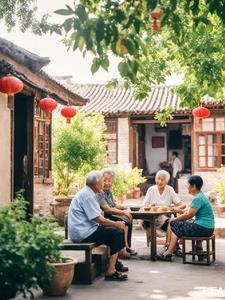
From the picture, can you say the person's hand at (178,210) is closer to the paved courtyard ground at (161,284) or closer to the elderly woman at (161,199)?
the elderly woman at (161,199)

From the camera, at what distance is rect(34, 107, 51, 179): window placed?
1266 cm

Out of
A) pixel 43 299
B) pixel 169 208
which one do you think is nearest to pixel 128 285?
pixel 43 299

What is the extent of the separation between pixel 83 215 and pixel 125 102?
50.0 ft

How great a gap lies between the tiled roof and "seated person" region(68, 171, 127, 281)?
12.7 metres

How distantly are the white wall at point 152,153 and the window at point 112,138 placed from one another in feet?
6.27

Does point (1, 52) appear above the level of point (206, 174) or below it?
above

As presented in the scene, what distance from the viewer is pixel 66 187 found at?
13484mm

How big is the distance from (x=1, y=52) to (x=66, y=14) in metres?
4.14

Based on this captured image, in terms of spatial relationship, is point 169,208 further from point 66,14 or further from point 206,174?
point 206,174

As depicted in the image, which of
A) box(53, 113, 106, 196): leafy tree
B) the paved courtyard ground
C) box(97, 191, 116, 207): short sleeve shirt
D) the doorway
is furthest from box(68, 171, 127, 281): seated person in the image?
box(53, 113, 106, 196): leafy tree

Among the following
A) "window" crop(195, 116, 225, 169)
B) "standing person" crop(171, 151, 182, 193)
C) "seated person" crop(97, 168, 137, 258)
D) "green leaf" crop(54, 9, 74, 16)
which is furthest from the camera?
"standing person" crop(171, 151, 182, 193)

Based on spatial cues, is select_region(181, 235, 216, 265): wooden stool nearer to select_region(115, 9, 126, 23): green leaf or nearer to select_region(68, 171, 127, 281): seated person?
select_region(68, 171, 127, 281): seated person

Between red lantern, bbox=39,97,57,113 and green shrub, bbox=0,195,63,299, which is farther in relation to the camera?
red lantern, bbox=39,97,57,113

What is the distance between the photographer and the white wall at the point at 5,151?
834 cm
